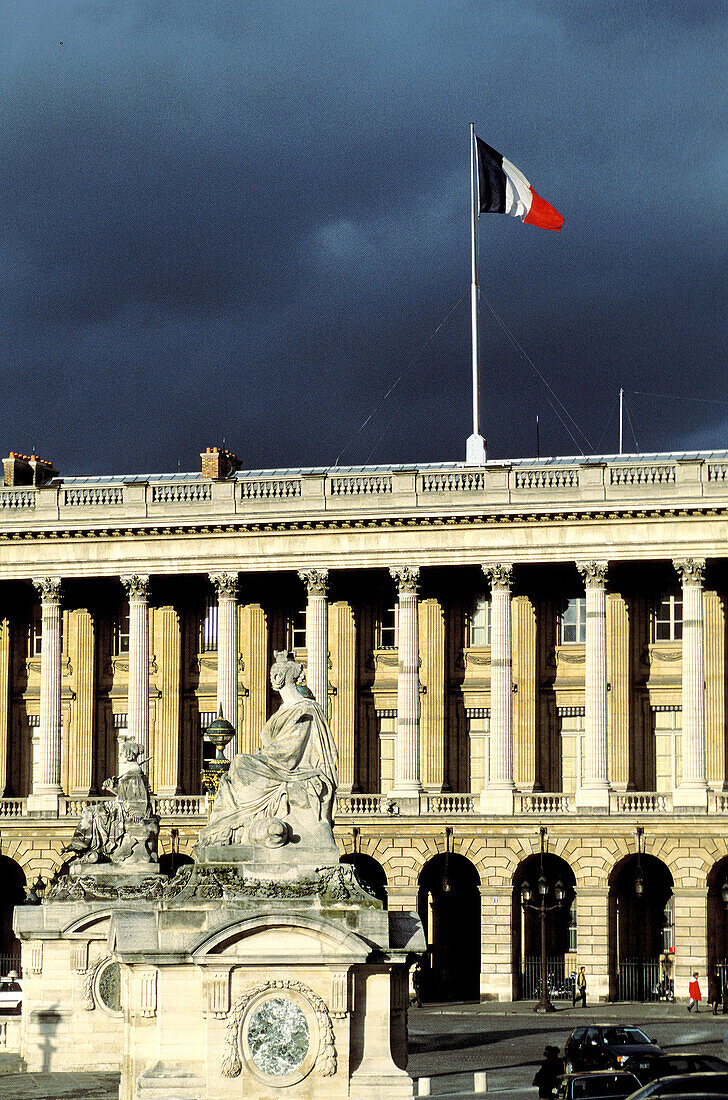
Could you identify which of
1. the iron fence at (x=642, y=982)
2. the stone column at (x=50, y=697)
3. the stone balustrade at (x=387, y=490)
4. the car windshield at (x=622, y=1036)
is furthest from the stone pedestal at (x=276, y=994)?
the stone column at (x=50, y=697)

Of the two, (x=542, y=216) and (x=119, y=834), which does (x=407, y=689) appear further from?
(x=119, y=834)

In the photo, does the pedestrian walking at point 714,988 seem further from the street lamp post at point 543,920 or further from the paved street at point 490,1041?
the street lamp post at point 543,920

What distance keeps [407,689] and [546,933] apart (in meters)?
9.66

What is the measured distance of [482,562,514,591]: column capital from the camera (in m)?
81.2

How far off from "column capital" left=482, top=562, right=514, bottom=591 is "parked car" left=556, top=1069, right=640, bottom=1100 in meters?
44.3

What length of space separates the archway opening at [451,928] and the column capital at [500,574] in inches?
372

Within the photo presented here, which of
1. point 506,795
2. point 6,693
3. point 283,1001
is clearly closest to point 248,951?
point 283,1001

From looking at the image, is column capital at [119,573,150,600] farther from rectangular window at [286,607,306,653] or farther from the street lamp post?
the street lamp post

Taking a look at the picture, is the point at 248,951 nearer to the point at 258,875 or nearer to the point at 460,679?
the point at 258,875

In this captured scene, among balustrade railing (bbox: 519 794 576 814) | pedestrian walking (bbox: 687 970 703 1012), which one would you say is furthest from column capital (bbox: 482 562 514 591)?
pedestrian walking (bbox: 687 970 703 1012)

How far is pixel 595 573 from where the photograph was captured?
8050cm

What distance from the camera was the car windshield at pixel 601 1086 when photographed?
3678 cm

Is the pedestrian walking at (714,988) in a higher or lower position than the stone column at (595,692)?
lower

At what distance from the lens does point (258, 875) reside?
3127 cm
